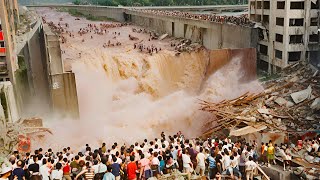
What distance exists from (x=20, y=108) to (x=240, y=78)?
13559 mm

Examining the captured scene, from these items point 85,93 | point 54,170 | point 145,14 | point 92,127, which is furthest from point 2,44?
point 145,14

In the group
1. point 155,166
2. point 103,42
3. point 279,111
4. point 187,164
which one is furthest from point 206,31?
point 155,166

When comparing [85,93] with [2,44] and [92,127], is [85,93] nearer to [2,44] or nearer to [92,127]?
[92,127]

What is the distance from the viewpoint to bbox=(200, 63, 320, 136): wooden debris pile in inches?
664

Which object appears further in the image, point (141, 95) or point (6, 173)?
point (141, 95)

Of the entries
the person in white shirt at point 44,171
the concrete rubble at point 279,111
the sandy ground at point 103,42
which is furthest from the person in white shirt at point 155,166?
the sandy ground at point 103,42

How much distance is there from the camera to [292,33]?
975 inches

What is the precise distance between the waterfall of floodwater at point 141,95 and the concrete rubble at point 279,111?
1.38 metres

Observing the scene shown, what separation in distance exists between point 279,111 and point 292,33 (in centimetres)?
875

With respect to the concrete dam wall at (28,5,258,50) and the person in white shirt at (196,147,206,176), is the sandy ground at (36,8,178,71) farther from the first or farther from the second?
the person in white shirt at (196,147,206,176)

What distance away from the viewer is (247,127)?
53.5 feet

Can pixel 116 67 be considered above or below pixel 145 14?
below

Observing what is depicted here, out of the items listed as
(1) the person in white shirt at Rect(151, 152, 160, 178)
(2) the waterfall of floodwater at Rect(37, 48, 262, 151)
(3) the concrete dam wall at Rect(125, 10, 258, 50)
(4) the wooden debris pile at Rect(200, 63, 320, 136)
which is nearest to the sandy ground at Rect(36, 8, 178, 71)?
(3) the concrete dam wall at Rect(125, 10, 258, 50)

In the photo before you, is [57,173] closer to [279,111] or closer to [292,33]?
[279,111]
